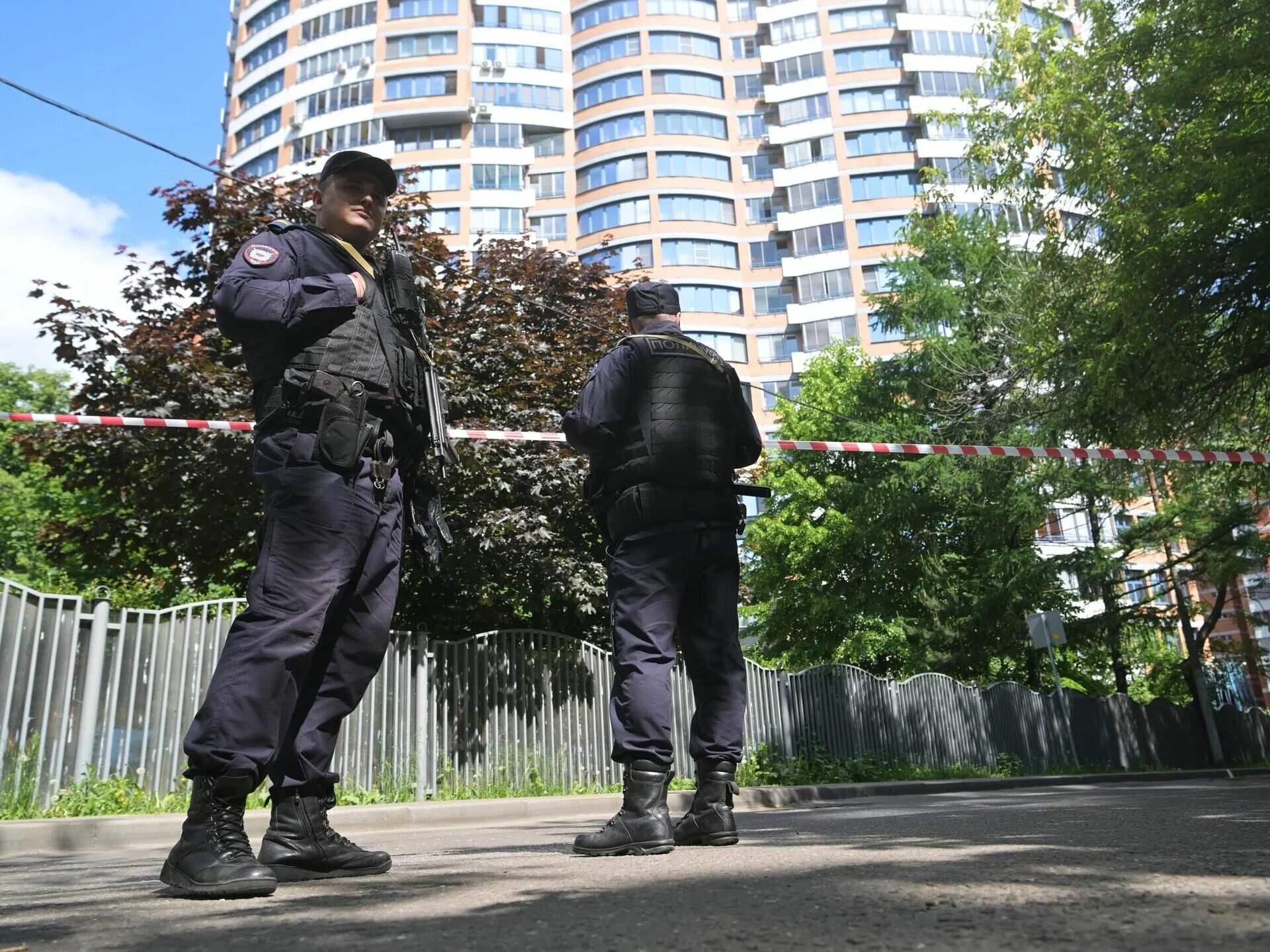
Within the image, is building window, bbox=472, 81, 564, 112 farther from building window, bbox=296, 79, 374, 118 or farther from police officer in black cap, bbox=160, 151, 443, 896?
police officer in black cap, bbox=160, 151, 443, 896

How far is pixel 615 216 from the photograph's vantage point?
5375 centimetres

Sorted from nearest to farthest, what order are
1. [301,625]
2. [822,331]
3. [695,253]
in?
1. [301,625]
2. [822,331]
3. [695,253]

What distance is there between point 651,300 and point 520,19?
5869cm

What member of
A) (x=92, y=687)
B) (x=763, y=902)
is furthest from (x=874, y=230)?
(x=763, y=902)

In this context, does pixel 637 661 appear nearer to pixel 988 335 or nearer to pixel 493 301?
pixel 493 301

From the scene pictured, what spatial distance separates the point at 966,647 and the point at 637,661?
22.0m

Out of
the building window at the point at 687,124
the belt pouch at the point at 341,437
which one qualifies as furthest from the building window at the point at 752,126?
the belt pouch at the point at 341,437

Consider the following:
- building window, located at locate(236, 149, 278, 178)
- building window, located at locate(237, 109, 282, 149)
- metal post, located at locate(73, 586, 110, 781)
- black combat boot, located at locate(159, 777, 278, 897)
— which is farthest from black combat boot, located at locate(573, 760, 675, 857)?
building window, located at locate(237, 109, 282, 149)

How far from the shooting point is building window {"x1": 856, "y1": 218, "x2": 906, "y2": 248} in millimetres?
51594

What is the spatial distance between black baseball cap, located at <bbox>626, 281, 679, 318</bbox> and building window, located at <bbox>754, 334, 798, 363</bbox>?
48.6m

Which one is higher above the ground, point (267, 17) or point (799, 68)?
point (267, 17)

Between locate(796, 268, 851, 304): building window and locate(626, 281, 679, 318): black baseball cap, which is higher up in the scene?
locate(796, 268, 851, 304): building window

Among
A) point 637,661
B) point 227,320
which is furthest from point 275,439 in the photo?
point 637,661

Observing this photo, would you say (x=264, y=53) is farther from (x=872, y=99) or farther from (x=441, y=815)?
(x=441, y=815)
